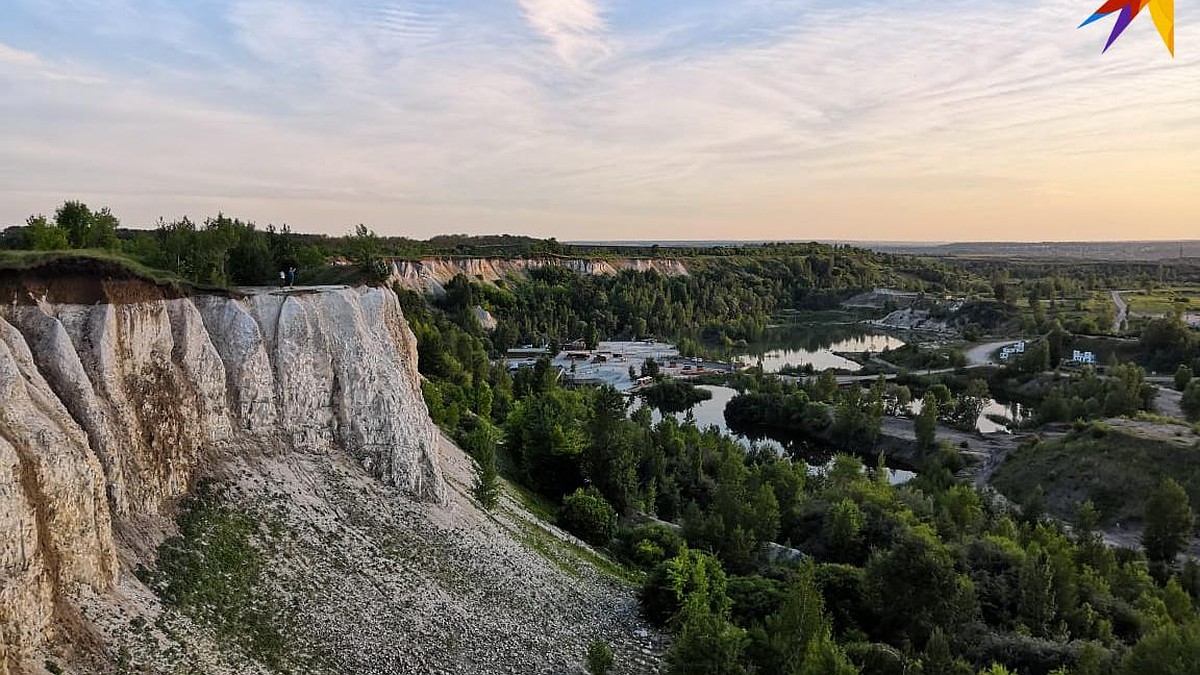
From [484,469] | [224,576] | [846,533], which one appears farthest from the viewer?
[846,533]

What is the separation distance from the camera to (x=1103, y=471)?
46.3 m

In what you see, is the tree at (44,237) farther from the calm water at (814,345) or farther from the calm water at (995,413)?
the calm water at (814,345)

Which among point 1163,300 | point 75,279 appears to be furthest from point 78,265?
point 1163,300

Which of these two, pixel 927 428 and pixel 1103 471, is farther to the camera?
pixel 927 428

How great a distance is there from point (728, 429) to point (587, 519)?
139ft

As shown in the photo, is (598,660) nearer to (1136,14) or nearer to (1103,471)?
(1136,14)

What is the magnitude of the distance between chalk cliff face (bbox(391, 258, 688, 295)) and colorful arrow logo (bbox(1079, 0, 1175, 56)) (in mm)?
71517

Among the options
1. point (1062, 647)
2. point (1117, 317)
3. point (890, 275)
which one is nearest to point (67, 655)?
point (1062, 647)

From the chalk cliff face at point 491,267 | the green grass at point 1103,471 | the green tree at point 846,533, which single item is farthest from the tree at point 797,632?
the chalk cliff face at point 491,267

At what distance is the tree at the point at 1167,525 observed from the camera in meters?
36.5

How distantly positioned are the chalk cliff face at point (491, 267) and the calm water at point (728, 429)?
33.8 m

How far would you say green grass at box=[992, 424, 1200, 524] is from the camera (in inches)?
1715

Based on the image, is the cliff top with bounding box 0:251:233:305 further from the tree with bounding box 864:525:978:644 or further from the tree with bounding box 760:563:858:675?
the tree with bounding box 864:525:978:644

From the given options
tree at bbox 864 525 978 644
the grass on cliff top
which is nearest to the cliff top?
the grass on cliff top
